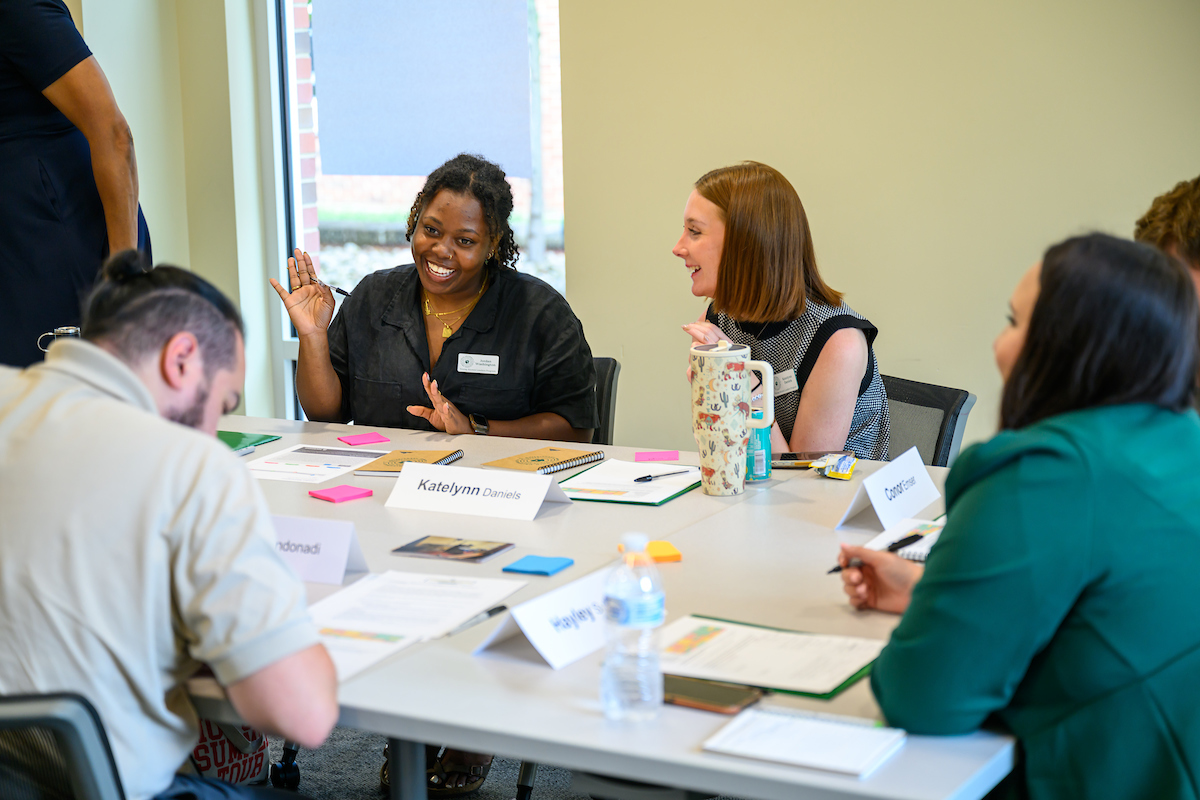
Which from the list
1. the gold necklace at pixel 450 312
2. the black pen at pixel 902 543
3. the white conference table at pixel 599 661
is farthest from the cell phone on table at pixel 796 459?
the gold necklace at pixel 450 312

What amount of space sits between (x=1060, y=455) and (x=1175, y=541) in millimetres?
160

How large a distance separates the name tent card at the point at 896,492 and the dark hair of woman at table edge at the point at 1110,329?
676 millimetres

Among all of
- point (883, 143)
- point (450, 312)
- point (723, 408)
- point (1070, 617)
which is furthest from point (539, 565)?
point (883, 143)

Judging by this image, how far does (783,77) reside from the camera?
369 centimetres

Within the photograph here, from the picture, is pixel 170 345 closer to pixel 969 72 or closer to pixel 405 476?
pixel 405 476

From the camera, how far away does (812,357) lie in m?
2.44

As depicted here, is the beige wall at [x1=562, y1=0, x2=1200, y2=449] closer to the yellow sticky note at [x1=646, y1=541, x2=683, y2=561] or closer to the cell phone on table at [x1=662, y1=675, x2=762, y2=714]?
the yellow sticky note at [x1=646, y1=541, x2=683, y2=561]

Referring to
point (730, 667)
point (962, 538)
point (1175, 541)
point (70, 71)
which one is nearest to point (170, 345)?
point (730, 667)

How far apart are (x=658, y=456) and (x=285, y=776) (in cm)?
111

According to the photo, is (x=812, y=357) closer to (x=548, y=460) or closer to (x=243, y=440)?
(x=548, y=460)

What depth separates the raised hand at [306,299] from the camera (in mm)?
2830

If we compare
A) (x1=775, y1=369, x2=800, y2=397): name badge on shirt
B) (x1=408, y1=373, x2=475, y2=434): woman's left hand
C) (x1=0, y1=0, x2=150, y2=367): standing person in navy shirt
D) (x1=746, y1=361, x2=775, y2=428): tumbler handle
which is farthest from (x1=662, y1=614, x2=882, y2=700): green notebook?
(x1=0, y1=0, x2=150, y2=367): standing person in navy shirt

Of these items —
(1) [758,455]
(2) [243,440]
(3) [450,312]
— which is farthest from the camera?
(3) [450,312]

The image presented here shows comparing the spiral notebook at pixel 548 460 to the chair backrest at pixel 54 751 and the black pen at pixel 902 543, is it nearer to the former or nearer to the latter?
the black pen at pixel 902 543
